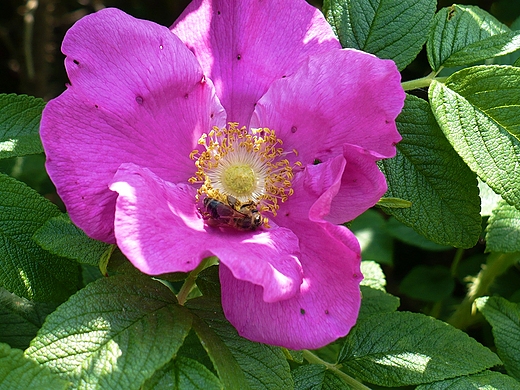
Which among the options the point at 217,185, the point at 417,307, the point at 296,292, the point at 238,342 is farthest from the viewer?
the point at 417,307

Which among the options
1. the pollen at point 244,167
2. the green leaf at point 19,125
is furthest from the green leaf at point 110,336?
the green leaf at point 19,125

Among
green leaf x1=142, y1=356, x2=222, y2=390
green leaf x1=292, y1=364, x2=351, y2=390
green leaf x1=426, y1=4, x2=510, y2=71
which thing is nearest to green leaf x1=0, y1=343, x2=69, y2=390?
green leaf x1=142, y1=356, x2=222, y2=390

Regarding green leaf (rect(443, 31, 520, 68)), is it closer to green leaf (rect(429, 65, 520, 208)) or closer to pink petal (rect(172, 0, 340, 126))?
green leaf (rect(429, 65, 520, 208))

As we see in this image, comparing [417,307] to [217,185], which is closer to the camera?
[217,185]

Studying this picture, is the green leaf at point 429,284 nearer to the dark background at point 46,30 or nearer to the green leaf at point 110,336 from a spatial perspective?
the dark background at point 46,30

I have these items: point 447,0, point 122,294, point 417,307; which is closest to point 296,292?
point 122,294

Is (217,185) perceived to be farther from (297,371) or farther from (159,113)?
(297,371)

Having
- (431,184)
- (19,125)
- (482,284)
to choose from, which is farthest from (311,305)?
(482,284)
